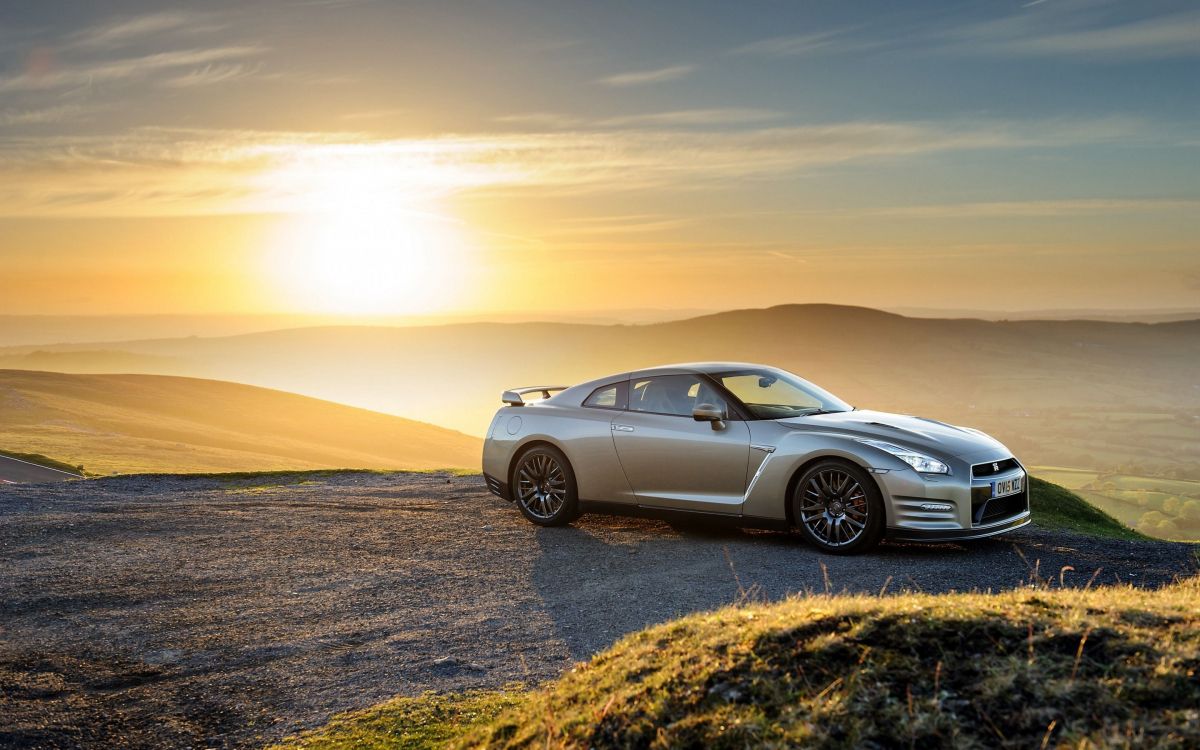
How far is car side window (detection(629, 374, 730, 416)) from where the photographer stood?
35.0 ft

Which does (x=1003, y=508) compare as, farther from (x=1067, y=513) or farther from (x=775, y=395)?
(x=1067, y=513)

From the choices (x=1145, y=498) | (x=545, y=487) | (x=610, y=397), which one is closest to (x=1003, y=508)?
(x=610, y=397)

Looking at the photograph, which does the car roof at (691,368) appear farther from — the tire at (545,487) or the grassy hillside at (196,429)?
the grassy hillside at (196,429)

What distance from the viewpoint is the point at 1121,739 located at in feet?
10.9

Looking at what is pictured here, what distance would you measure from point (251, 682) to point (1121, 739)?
17.1 feet

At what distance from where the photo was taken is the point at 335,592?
8.84 metres

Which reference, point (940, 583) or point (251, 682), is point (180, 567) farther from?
point (940, 583)

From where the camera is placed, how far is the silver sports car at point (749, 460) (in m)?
9.28

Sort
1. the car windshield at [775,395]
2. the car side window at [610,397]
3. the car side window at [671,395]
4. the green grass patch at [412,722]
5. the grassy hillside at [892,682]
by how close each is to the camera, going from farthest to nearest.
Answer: the car side window at [610,397] < the car side window at [671,395] < the car windshield at [775,395] < the green grass patch at [412,722] < the grassy hillside at [892,682]

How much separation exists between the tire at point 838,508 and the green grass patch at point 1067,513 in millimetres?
4805

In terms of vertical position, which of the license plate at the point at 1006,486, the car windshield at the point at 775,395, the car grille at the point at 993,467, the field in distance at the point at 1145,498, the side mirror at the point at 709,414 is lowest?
the field in distance at the point at 1145,498

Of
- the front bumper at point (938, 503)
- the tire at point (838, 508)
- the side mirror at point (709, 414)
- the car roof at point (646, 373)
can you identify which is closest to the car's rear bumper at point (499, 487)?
the car roof at point (646, 373)

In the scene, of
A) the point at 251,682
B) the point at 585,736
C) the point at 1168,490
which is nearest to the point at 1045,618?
the point at 585,736

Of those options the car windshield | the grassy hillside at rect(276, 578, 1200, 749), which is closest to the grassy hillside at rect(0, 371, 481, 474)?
the car windshield
